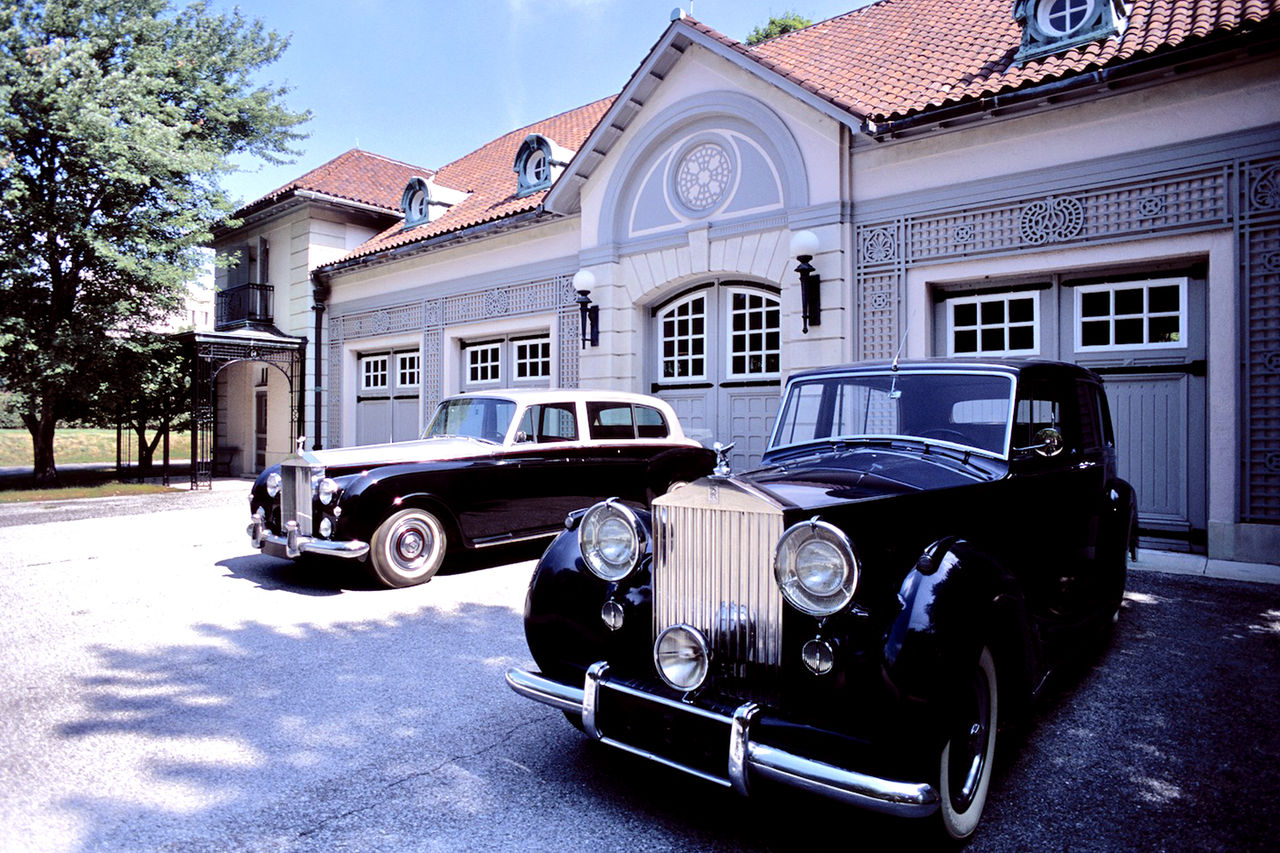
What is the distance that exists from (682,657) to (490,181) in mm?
15078

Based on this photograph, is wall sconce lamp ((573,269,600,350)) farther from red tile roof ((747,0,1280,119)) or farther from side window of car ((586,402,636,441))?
side window of car ((586,402,636,441))

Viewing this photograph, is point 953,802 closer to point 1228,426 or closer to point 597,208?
point 1228,426

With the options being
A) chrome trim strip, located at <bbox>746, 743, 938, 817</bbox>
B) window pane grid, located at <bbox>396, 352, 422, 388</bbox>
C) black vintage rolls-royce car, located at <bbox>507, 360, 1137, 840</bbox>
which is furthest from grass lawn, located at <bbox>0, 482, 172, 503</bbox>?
chrome trim strip, located at <bbox>746, 743, 938, 817</bbox>

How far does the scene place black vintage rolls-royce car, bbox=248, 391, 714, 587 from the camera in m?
6.18

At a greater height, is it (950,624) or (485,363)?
(485,363)

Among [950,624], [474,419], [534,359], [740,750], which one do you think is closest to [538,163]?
[534,359]

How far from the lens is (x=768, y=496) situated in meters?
2.66

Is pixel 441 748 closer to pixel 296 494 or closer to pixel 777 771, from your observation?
pixel 777 771

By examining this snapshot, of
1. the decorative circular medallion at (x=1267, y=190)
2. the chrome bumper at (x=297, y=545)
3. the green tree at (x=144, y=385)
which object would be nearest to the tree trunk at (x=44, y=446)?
the green tree at (x=144, y=385)

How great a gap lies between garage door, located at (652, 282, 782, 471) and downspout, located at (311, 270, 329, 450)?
8927mm

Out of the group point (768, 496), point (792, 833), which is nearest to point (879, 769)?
point (792, 833)

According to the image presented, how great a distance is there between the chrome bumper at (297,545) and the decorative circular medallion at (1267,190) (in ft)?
26.0

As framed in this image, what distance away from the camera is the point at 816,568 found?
2439mm

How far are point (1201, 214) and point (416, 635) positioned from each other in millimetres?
7416
